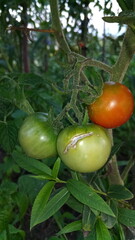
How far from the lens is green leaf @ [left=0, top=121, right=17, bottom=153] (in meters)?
0.90

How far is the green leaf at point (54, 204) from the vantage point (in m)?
0.74

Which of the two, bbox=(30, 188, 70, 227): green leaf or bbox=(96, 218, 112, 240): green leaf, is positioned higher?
bbox=(30, 188, 70, 227): green leaf

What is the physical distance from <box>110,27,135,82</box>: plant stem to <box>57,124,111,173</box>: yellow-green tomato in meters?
0.18

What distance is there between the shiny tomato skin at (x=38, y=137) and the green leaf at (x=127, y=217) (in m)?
0.25

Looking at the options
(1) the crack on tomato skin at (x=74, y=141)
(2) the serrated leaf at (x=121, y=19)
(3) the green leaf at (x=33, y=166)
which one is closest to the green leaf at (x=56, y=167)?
(3) the green leaf at (x=33, y=166)

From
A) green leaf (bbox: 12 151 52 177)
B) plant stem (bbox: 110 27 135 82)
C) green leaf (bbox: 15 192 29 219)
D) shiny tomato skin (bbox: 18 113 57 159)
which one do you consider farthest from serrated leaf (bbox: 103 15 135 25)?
green leaf (bbox: 15 192 29 219)

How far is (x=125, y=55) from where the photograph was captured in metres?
0.77

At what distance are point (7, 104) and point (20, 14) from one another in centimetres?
62

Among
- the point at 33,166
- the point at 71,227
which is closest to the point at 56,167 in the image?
the point at 33,166

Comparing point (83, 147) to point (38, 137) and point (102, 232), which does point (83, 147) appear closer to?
point (38, 137)

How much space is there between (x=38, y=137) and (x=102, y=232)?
0.93 ft

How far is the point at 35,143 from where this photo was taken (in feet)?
2.43

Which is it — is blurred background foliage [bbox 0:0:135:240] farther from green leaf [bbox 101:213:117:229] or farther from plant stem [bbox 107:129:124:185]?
green leaf [bbox 101:213:117:229]

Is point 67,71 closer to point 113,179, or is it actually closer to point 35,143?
point 35,143
